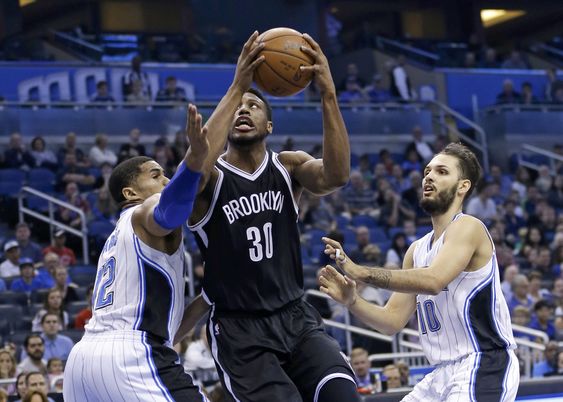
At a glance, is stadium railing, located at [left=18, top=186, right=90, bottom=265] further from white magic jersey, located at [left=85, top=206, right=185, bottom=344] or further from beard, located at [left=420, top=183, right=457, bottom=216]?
white magic jersey, located at [left=85, top=206, right=185, bottom=344]

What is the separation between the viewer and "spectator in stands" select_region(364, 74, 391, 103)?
19962 millimetres

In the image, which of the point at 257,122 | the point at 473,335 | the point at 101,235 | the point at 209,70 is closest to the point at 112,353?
the point at 257,122

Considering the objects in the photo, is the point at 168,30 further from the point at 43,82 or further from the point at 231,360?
the point at 231,360

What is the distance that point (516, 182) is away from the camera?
18.4 meters

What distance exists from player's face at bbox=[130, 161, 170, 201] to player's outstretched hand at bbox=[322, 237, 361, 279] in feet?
2.87

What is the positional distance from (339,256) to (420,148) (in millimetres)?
13257

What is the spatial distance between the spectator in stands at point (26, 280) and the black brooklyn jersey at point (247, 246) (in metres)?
6.50

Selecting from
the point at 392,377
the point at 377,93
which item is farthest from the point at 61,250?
the point at 377,93

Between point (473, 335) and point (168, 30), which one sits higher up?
point (168, 30)

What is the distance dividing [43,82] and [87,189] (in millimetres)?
4139

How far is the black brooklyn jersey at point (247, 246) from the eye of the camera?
5672 millimetres

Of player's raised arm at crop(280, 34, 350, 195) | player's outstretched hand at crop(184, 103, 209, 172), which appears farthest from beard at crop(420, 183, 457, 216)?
player's outstretched hand at crop(184, 103, 209, 172)

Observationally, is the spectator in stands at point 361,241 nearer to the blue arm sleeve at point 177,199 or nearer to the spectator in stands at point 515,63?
the blue arm sleeve at point 177,199

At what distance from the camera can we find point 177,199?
4.94 meters
